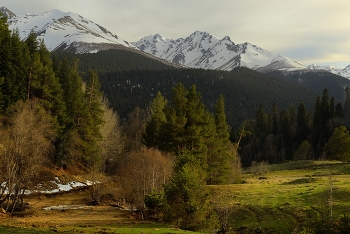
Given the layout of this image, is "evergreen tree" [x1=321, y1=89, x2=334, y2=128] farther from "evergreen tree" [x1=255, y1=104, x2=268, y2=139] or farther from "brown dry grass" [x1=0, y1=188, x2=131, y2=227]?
"brown dry grass" [x1=0, y1=188, x2=131, y2=227]

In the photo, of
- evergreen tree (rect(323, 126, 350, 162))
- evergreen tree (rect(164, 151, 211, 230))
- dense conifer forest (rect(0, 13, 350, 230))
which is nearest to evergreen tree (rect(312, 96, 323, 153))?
evergreen tree (rect(323, 126, 350, 162))

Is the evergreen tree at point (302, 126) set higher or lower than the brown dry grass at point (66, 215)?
higher

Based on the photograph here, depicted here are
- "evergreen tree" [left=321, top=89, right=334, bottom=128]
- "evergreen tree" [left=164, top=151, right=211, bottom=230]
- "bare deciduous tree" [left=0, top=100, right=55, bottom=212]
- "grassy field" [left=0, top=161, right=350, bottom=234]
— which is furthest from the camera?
Result: "evergreen tree" [left=321, top=89, right=334, bottom=128]

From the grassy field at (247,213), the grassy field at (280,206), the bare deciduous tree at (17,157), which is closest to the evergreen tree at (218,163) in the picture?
the grassy field at (247,213)

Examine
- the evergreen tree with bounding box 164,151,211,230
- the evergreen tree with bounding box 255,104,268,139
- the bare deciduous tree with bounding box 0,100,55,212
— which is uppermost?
the evergreen tree with bounding box 255,104,268,139

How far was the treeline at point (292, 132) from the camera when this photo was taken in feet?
378

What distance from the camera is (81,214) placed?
1334 inches

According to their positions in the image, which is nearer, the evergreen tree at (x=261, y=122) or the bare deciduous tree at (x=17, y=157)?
the bare deciduous tree at (x=17, y=157)

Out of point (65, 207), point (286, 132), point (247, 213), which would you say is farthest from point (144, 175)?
point (286, 132)

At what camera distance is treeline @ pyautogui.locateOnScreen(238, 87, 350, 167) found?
115m

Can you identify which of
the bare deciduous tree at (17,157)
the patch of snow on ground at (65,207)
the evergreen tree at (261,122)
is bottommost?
the patch of snow on ground at (65,207)

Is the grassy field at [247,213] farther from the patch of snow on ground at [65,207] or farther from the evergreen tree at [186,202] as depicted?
the evergreen tree at [186,202]

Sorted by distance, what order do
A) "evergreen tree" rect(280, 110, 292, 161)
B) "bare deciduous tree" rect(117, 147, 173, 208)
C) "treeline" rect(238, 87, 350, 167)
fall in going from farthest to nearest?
"evergreen tree" rect(280, 110, 292, 161), "treeline" rect(238, 87, 350, 167), "bare deciduous tree" rect(117, 147, 173, 208)

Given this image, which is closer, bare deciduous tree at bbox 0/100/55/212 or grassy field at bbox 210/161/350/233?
grassy field at bbox 210/161/350/233
